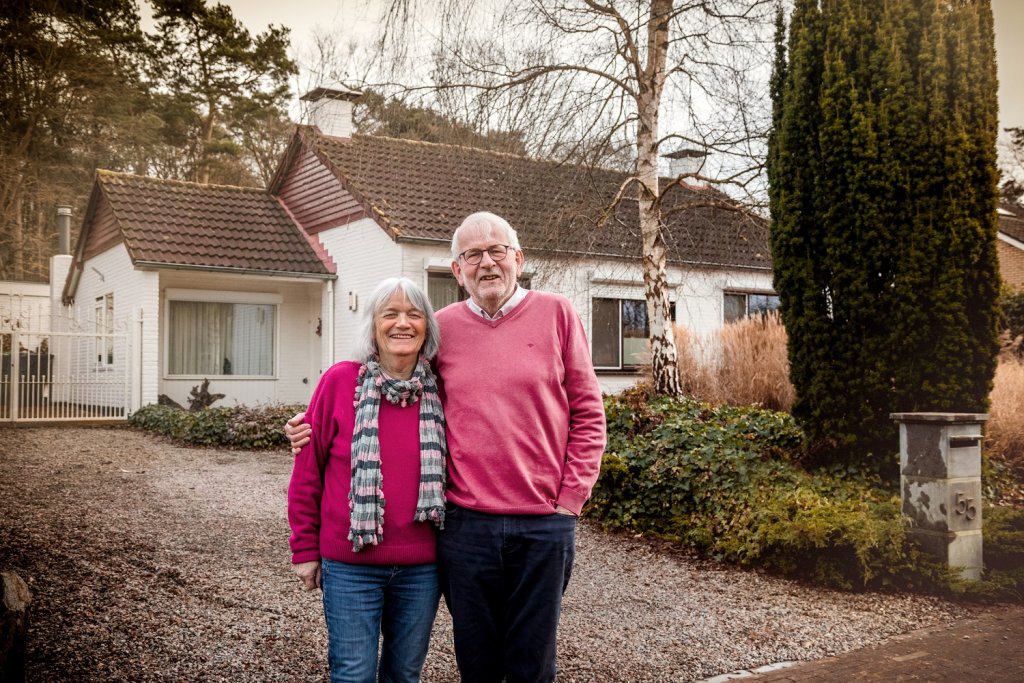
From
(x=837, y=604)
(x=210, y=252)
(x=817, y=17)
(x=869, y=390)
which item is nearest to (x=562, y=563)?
(x=837, y=604)

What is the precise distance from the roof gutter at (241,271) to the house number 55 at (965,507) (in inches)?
495

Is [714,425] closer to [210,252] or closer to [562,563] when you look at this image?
[562,563]

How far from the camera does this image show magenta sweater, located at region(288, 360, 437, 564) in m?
2.67

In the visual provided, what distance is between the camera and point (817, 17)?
7320 millimetres

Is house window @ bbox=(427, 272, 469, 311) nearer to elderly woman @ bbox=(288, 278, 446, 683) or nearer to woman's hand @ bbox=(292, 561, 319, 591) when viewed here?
elderly woman @ bbox=(288, 278, 446, 683)

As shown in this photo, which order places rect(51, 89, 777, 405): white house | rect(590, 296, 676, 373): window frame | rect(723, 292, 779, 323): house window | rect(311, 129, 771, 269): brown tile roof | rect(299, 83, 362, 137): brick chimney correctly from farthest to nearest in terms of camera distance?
rect(723, 292, 779, 323): house window → rect(590, 296, 676, 373): window frame → rect(299, 83, 362, 137): brick chimney → rect(51, 89, 777, 405): white house → rect(311, 129, 771, 269): brown tile roof

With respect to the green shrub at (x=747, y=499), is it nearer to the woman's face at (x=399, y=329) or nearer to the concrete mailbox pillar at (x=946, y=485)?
the concrete mailbox pillar at (x=946, y=485)

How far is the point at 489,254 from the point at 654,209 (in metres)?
6.96

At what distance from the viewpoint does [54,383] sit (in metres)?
14.0

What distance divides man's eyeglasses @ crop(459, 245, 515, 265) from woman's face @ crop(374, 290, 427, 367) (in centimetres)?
28

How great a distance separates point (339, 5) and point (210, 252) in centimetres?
974

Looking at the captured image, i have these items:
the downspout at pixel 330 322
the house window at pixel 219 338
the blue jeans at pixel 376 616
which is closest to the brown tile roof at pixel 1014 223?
the downspout at pixel 330 322

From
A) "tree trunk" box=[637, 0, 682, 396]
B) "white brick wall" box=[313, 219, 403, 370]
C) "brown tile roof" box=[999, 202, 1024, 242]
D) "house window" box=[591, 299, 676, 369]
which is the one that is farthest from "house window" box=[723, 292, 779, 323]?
"brown tile roof" box=[999, 202, 1024, 242]

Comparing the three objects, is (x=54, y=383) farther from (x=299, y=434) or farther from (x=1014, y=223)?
(x=1014, y=223)
